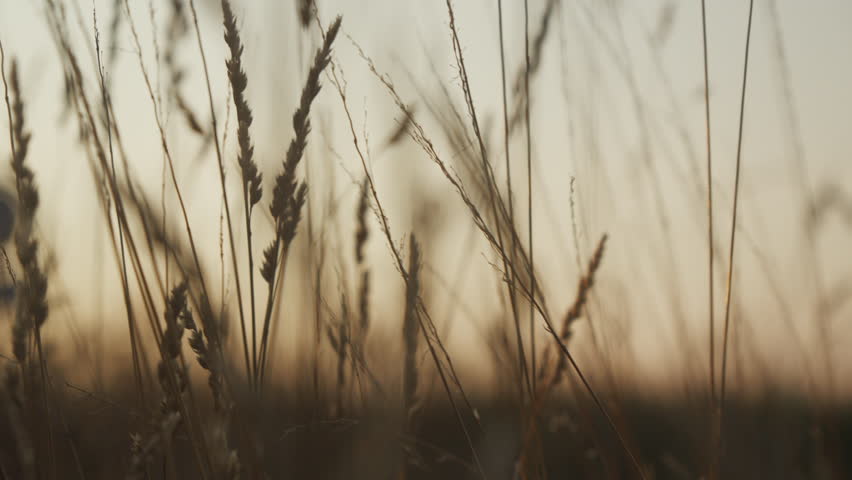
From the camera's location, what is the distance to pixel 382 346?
4.85 feet

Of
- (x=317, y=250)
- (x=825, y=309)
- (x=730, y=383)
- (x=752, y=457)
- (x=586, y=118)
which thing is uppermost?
(x=586, y=118)

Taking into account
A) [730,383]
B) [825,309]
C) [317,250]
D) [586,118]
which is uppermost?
[586,118]

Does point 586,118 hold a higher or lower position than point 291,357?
higher

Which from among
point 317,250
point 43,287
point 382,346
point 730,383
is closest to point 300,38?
point 317,250

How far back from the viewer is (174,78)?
50.9 inches

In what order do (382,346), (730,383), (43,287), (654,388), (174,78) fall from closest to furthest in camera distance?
(43,287), (174,78), (382,346), (730,383), (654,388)

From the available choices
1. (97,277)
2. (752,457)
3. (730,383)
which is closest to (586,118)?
(730,383)

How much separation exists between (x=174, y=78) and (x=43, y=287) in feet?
1.74

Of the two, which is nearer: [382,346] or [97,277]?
[382,346]

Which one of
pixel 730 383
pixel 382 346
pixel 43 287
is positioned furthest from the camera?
pixel 730 383

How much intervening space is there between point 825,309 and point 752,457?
37 centimetres

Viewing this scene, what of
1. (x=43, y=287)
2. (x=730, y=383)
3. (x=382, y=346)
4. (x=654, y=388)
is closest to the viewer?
(x=43, y=287)

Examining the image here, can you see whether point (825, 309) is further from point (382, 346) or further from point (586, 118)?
point (382, 346)

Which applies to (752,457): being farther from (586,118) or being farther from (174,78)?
(174,78)
